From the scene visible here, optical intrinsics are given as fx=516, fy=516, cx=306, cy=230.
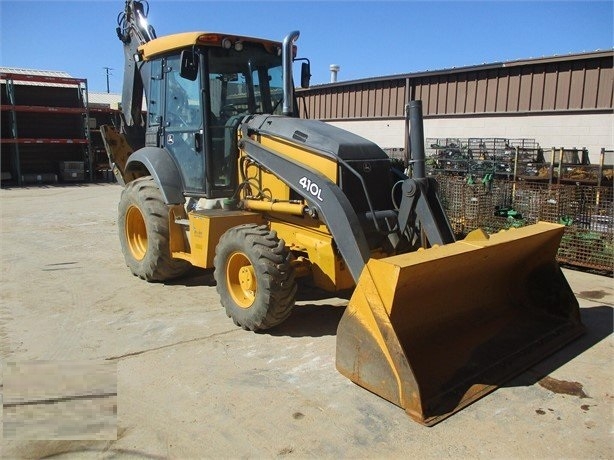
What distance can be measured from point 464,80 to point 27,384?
15.5 meters

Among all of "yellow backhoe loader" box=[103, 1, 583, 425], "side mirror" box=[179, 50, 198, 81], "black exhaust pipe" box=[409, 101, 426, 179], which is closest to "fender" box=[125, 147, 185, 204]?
"yellow backhoe loader" box=[103, 1, 583, 425]

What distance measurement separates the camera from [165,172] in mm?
6070

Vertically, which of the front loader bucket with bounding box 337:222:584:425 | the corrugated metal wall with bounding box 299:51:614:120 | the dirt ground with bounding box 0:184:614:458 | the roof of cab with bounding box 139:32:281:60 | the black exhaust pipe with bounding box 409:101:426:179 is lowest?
the dirt ground with bounding box 0:184:614:458

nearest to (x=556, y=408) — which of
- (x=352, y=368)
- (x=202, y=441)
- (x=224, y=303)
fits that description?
(x=352, y=368)

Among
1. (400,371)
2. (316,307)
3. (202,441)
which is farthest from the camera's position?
(316,307)

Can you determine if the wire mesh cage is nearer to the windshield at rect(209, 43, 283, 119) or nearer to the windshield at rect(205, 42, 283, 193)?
the windshield at rect(209, 43, 283, 119)

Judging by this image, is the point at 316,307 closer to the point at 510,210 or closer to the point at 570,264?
the point at 570,264

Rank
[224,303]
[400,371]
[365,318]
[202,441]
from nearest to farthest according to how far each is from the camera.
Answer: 1. [202,441]
2. [400,371]
3. [365,318]
4. [224,303]

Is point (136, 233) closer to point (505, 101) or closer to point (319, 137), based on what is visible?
point (319, 137)

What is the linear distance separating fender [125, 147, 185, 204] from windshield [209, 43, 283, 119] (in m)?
0.95

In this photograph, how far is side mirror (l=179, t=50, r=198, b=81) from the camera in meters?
5.16

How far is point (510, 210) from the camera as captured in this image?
8656mm

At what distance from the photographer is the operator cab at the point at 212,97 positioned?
5.46m

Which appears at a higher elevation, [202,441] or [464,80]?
[464,80]
